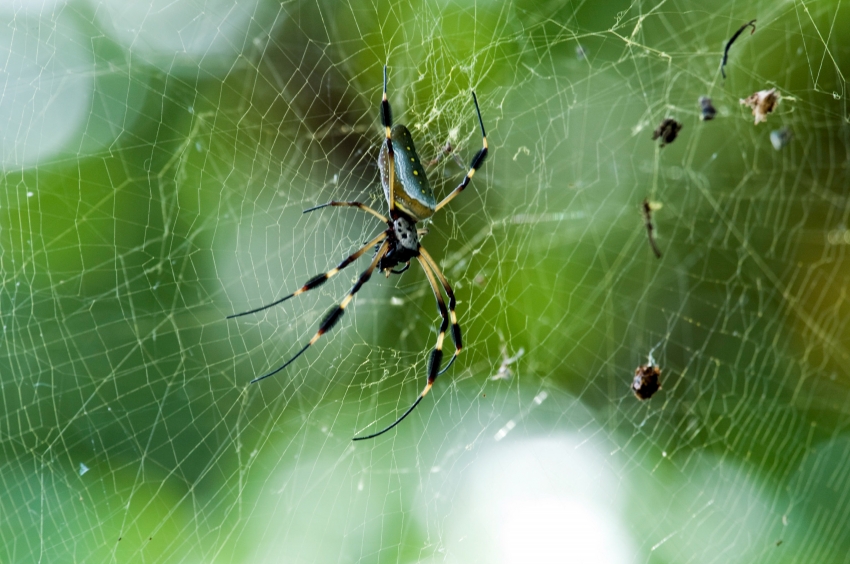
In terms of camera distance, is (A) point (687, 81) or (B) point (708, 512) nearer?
(A) point (687, 81)

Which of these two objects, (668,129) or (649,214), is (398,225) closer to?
(668,129)

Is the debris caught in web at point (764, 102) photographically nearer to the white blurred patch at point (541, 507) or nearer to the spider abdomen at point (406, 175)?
the spider abdomen at point (406, 175)

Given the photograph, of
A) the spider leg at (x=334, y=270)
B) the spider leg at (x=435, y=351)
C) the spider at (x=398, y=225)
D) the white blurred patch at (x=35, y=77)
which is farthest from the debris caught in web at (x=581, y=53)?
the white blurred patch at (x=35, y=77)

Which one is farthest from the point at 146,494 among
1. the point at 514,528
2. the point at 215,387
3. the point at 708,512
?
the point at 708,512

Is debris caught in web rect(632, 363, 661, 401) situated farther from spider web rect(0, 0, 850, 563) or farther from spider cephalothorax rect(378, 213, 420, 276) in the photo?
spider cephalothorax rect(378, 213, 420, 276)

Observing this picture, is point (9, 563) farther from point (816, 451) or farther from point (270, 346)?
point (816, 451)

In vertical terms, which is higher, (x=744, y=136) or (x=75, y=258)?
(x=75, y=258)

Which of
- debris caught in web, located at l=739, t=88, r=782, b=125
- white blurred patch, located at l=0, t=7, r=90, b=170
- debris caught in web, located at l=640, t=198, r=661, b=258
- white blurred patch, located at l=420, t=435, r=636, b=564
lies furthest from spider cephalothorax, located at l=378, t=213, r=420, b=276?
debris caught in web, located at l=640, t=198, r=661, b=258

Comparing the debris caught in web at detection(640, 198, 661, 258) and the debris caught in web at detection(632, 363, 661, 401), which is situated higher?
the debris caught in web at detection(640, 198, 661, 258)
